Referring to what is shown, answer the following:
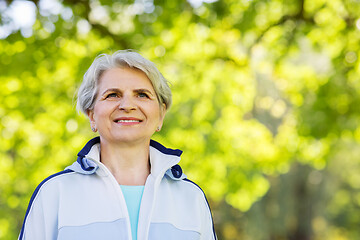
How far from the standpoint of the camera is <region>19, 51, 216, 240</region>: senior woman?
1.89m

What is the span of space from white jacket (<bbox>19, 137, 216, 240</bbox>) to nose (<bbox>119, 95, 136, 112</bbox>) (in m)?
0.25

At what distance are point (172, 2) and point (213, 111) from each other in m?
→ 3.16

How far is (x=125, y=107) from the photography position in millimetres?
1990

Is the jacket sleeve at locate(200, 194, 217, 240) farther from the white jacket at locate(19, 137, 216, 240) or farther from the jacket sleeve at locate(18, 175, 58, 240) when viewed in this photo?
the jacket sleeve at locate(18, 175, 58, 240)

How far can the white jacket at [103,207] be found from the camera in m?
1.87

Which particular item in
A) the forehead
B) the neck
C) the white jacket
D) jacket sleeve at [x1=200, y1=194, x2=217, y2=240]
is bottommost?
jacket sleeve at [x1=200, y1=194, x2=217, y2=240]

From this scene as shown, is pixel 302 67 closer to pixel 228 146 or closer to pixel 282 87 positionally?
pixel 282 87

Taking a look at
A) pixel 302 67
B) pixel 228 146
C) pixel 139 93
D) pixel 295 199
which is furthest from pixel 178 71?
→ pixel 295 199

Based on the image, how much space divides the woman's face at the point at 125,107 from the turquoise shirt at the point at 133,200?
207mm

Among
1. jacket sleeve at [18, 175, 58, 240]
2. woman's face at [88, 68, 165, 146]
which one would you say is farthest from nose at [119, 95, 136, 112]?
jacket sleeve at [18, 175, 58, 240]

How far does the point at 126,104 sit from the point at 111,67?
0.20 meters

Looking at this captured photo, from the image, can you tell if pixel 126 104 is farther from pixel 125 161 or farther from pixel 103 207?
pixel 103 207

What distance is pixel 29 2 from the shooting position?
6520 millimetres

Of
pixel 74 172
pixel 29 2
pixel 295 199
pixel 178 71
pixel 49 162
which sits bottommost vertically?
pixel 295 199
